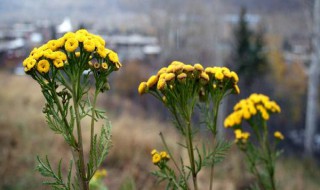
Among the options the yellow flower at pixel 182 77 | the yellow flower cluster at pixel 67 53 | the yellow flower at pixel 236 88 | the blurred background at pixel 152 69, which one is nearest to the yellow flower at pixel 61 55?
the yellow flower cluster at pixel 67 53

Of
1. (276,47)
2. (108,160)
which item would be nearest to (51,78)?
(108,160)

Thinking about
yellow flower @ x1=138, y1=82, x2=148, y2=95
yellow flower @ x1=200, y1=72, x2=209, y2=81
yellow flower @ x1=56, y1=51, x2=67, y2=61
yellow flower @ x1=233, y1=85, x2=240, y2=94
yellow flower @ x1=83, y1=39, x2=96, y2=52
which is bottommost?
yellow flower @ x1=233, y1=85, x2=240, y2=94

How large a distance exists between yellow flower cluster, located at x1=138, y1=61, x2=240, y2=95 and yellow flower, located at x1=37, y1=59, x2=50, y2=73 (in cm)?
41

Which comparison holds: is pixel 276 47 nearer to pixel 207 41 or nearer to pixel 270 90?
pixel 270 90

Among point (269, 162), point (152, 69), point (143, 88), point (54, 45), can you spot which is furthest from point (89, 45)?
point (152, 69)

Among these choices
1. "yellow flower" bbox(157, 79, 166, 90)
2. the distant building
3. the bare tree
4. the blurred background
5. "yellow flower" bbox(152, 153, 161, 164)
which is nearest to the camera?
"yellow flower" bbox(157, 79, 166, 90)

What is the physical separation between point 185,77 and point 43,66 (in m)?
0.57

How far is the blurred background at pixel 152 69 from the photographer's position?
7.46 metres

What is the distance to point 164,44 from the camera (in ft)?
139

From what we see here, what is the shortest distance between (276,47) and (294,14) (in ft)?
40.5

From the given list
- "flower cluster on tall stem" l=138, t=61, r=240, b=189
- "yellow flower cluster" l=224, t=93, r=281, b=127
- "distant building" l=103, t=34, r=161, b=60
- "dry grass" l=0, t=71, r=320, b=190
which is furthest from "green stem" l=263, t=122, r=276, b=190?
"distant building" l=103, t=34, r=161, b=60

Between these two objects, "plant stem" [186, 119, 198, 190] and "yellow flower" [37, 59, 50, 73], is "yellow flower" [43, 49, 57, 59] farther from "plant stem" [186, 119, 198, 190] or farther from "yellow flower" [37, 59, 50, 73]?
"plant stem" [186, 119, 198, 190]

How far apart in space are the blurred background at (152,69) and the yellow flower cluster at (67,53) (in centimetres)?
80

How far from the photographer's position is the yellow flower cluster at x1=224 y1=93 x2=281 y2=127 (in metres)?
2.61
